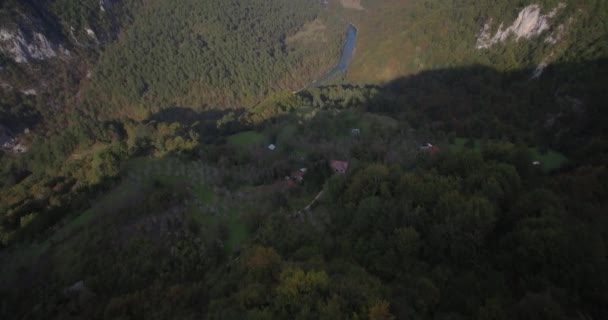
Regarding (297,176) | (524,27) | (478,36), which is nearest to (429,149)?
(297,176)

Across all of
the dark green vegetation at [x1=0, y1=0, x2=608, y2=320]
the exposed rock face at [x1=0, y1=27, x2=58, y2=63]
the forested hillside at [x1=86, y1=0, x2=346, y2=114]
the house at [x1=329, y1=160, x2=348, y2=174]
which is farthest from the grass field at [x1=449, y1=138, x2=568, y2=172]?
the exposed rock face at [x1=0, y1=27, x2=58, y2=63]

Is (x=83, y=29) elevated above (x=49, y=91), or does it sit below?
above

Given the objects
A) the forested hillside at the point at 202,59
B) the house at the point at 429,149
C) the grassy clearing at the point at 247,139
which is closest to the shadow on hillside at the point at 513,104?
the house at the point at 429,149

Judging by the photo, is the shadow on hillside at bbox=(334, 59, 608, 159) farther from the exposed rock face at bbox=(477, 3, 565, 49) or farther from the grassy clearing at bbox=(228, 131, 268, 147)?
the grassy clearing at bbox=(228, 131, 268, 147)

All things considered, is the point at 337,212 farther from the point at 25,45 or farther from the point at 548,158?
the point at 25,45

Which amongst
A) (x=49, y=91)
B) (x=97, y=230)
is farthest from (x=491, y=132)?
(x=49, y=91)

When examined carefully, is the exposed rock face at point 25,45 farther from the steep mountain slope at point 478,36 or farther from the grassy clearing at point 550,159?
the grassy clearing at point 550,159

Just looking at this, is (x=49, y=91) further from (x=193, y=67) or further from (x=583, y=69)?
(x=583, y=69)
